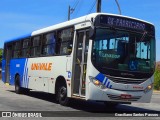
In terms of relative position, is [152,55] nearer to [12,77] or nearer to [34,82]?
[34,82]

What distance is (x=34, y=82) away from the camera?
1905 cm

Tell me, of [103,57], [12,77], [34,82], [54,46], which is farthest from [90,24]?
[12,77]

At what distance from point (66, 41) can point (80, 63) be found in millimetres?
1636

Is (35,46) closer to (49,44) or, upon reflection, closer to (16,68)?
(49,44)

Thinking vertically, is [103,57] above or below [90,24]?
below

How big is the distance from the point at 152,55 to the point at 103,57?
6.61 ft

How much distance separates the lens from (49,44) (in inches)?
685

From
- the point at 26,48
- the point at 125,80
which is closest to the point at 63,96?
the point at 125,80

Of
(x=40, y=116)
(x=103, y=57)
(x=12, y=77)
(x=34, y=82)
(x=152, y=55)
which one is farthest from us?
(x=12, y=77)

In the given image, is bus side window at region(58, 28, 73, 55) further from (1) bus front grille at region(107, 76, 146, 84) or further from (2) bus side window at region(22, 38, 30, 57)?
(2) bus side window at region(22, 38, 30, 57)

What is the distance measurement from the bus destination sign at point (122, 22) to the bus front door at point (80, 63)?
79cm

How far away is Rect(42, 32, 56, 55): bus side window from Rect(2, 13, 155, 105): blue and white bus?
17.3 inches

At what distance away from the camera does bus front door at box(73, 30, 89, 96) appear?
14.0 metres

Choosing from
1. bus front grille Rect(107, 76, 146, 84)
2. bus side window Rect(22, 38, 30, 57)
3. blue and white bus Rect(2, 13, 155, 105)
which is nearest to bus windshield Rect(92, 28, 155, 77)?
blue and white bus Rect(2, 13, 155, 105)
